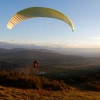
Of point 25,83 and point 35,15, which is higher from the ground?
point 35,15

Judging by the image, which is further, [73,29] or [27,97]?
[73,29]

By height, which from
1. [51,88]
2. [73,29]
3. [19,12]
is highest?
[19,12]

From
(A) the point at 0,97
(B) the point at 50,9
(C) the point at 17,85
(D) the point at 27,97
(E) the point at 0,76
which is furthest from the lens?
(E) the point at 0,76

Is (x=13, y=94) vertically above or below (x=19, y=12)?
below

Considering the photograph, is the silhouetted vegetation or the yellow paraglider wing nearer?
the yellow paraglider wing

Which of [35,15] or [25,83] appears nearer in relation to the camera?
[35,15]

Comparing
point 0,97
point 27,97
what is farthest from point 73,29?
point 0,97

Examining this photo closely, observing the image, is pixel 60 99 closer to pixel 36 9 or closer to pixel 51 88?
pixel 51 88

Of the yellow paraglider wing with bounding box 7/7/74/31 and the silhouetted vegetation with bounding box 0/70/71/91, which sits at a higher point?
the yellow paraglider wing with bounding box 7/7/74/31
